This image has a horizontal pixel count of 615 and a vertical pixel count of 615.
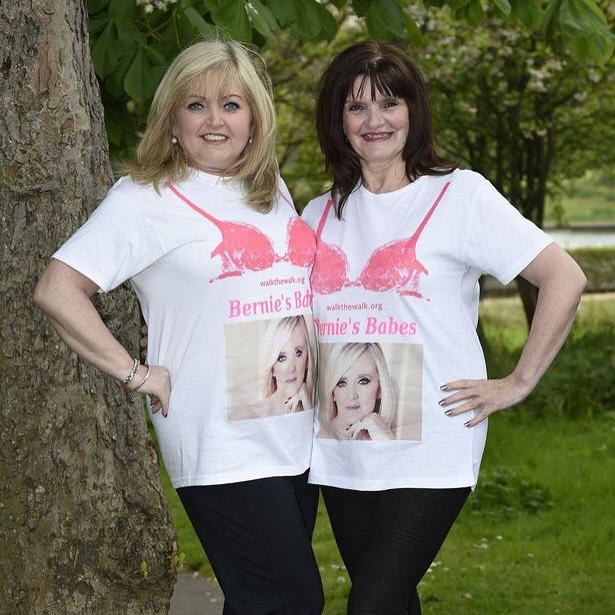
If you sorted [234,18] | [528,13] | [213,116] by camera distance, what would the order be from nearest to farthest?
1. [213,116]
2. [234,18]
3. [528,13]

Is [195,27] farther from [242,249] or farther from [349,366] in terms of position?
[349,366]

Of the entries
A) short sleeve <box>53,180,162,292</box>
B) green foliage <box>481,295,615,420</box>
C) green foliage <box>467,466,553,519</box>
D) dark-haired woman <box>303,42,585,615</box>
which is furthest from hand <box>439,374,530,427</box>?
green foliage <box>481,295,615,420</box>

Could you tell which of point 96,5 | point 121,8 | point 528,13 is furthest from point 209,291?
point 528,13

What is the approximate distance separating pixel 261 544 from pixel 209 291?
643 millimetres

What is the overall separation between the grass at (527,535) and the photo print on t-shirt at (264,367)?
5.34 ft

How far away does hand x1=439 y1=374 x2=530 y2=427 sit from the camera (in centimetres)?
301

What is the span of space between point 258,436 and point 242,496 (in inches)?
6.1

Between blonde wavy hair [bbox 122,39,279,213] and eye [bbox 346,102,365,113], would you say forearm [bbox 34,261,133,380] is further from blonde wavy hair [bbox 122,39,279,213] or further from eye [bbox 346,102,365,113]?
eye [bbox 346,102,365,113]

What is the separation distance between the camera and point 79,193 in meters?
3.72

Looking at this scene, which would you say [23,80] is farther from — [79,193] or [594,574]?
[594,574]

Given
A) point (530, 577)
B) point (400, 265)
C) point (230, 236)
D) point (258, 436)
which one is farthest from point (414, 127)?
point (530, 577)

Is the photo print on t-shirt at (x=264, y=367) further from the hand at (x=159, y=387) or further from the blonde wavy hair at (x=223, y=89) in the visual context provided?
the blonde wavy hair at (x=223, y=89)

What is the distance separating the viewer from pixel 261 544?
9.79 feet

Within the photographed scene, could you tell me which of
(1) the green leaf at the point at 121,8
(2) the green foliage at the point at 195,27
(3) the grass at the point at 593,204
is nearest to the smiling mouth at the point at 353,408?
(2) the green foliage at the point at 195,27
